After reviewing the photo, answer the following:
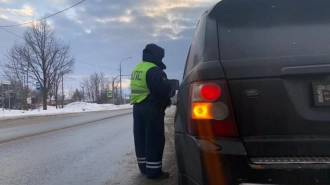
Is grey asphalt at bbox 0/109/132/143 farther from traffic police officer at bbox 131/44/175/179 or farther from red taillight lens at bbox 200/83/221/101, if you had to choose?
red taillight lens at bbox 200/83/221/101

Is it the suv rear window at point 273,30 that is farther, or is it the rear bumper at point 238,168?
the suv rear window at point 273,30

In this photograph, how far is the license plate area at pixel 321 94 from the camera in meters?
2.09

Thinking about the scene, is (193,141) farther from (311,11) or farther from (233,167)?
(311,11)

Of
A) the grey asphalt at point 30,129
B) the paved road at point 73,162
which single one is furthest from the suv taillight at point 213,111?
the grey asphalt at point 30,129

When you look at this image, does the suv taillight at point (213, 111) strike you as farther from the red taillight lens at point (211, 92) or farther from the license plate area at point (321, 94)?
the license plate area at point (321, 94)

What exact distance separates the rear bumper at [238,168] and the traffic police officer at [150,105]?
2280 mm

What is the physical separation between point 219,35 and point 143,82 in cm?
226

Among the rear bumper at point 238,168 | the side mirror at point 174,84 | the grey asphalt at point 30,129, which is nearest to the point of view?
the rear bumper at point 238,168

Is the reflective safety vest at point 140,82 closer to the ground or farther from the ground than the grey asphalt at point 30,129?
farther from the ground

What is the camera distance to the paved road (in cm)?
480

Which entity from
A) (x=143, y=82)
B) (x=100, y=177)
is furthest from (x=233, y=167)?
(x=100, y=177)

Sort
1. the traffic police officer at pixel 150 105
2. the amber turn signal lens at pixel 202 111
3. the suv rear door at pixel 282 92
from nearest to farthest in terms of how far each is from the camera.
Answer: the suv rear door at pixel 282 92
the amber turn signal lens at pixel 202 111
the traffic police officer at pixel 150 105

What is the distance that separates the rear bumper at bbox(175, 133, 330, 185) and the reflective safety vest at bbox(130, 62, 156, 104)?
7.98 ft

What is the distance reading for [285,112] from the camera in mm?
2109
